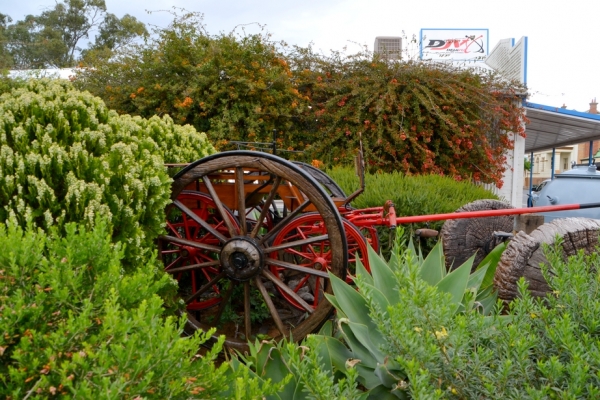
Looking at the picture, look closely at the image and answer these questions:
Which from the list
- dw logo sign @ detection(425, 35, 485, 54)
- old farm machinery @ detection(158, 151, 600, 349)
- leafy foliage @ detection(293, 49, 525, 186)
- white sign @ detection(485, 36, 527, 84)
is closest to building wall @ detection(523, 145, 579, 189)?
dw logo sign @ detection(425, 35, 485, 54)


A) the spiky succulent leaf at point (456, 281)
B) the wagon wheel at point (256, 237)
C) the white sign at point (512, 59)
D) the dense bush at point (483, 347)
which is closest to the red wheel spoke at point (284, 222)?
the wagon wheel at point (256, 237)

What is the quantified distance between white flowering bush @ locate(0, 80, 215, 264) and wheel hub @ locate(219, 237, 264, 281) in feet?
1.54

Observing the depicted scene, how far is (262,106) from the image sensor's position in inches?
396

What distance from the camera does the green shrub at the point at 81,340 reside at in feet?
4.50

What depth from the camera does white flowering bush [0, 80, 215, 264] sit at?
2715 mm

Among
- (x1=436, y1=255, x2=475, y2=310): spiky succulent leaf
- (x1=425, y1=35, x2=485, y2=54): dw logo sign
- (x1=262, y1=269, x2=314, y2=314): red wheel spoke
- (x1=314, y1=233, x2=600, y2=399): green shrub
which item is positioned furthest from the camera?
(x1=425, y1=35, x2=485, y2=54): dw logo sign

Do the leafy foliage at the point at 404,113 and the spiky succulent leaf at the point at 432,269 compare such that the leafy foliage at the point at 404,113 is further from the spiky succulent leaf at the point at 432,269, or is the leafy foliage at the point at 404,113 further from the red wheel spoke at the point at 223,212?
the spiky succulent leaf at the point at 432,269

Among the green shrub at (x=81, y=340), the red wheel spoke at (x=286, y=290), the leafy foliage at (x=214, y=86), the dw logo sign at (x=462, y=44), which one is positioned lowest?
the red wheel spoke at (x=286, y=290)

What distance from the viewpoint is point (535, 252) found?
277cm

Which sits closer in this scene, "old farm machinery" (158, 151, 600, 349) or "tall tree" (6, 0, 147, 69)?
"old farm machinery" (158, 151, 600, 349)

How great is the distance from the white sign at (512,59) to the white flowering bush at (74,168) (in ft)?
34.3

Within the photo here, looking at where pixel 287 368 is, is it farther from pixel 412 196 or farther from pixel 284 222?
pixel 412 196

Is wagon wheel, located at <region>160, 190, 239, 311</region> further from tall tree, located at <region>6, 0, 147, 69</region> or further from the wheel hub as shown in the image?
tall tree, located at <region>6, 0, 147, 69</region>

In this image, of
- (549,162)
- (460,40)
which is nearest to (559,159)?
(549,162)
